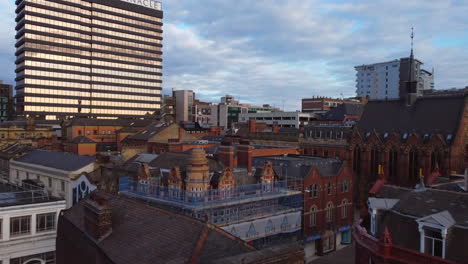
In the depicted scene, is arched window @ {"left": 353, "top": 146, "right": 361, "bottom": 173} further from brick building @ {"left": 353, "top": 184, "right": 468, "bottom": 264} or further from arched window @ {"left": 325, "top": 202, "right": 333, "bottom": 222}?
brick building @ {"left": 353, "top": 184, "right": 468, "bottom": 264}

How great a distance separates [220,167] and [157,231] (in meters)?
22.0

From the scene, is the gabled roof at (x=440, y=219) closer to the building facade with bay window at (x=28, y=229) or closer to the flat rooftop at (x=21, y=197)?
the building facade with bay window at (x=28, y=229)

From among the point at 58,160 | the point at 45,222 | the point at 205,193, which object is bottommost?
the point at 45,222

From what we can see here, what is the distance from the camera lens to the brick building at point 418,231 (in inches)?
727

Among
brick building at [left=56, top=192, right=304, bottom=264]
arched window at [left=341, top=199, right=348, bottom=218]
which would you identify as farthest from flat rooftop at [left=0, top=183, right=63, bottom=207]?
arched window at [left=341, top=199, right=348, bottom=218]

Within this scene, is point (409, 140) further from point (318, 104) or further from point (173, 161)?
point (318, 104)

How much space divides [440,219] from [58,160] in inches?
1825

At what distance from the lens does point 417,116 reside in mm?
63312

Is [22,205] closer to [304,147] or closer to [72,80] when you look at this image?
[304,147]

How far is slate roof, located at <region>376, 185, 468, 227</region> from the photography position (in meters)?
20.2

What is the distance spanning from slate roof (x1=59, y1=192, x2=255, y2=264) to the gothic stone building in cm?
4326

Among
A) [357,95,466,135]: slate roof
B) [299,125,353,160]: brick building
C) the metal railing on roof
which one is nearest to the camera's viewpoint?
the metal railing on roof

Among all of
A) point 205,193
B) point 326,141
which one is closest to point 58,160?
point 205,193

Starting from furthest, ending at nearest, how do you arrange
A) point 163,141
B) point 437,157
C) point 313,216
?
point 163,141 → point 437,157 → point 313,216
